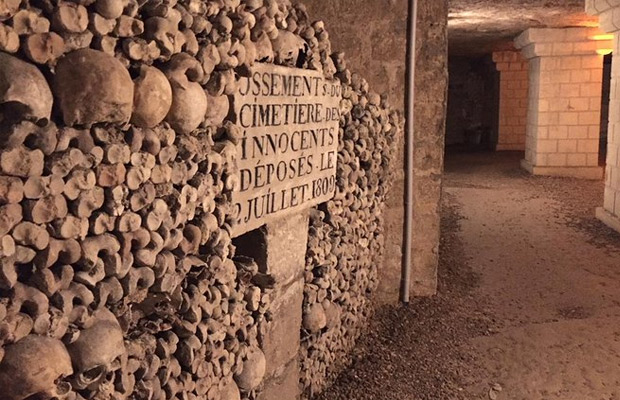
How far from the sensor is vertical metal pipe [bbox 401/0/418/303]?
4270 millimetres

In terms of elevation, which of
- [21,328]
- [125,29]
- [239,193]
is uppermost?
[125,29]

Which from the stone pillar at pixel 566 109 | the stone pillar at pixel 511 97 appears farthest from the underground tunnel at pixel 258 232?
the stone pillar at pixel 511 97

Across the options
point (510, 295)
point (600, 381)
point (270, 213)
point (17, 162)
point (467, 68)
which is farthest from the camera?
point (467, 68)

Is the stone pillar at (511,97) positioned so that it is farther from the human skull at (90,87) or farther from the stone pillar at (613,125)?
the human skull at (90,87)

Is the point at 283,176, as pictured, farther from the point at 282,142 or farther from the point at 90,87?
the point at 90,87

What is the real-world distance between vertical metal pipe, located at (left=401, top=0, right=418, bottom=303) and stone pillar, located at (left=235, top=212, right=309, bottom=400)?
162cm

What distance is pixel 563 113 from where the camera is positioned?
10.9 metres

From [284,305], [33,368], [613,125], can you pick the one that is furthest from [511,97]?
[33,368]

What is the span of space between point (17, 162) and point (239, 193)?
0.99 meters

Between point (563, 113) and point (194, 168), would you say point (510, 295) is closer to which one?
point (194, 168)

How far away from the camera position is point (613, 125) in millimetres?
7312

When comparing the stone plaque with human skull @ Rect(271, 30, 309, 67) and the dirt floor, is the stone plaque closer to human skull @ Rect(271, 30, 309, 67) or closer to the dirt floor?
human skull @ Rect(271, 30, 309, 67)

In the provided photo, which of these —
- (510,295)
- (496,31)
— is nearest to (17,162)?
(510,295)

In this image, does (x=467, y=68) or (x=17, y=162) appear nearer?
(x=17, y=162)
